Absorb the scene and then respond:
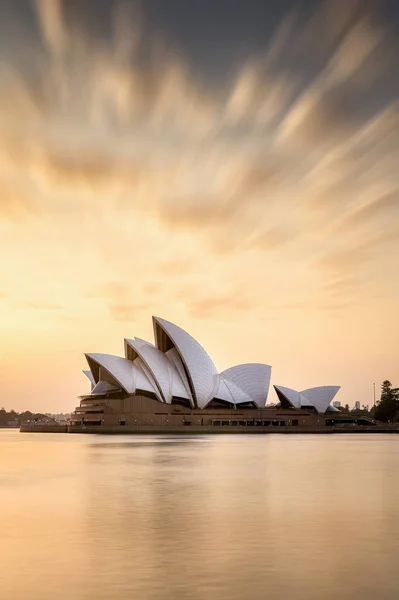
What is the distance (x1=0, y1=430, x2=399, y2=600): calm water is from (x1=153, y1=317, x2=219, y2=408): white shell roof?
181 ft

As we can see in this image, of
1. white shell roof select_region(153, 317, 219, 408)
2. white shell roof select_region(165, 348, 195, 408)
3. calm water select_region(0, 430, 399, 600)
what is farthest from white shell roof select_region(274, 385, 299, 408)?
calm water select_region(0, 430, 399, 600)

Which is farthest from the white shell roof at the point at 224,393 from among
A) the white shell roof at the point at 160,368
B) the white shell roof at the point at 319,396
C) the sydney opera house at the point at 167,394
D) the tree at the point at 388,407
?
the tree at the point at 388,407

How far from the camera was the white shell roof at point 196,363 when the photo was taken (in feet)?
280

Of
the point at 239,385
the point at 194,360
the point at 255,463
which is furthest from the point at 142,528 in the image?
the point at 239,385

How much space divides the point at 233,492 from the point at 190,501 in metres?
3.00

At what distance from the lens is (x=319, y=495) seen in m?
22.8

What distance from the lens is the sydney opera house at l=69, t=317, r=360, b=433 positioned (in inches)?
3420

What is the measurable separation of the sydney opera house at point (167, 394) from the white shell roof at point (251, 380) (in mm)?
142

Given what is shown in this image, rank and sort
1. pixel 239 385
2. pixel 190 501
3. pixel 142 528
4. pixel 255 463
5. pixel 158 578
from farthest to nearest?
pixel 239 385, pixel 255 463, pixel 190 501, pixel 142 528, pixel 158 578

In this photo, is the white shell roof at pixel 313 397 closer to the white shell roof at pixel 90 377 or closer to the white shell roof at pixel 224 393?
the white shell roof at pixel 224 393

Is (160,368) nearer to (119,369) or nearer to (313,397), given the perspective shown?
(119,369)

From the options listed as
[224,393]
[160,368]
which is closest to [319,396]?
[224,393]

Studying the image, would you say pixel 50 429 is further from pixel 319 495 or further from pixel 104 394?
pixel 319 495

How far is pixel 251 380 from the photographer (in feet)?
323
